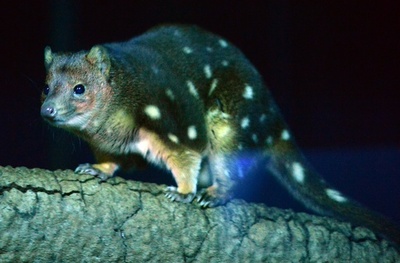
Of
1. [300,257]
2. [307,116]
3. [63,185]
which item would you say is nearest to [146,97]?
[63,185]

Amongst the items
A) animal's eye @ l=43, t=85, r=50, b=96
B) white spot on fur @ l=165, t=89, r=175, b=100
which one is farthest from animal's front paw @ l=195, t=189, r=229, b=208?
animal's eye @ l=43, t=85, r=50, b=96

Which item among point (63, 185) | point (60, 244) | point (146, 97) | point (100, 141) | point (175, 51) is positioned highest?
point (175, 51)

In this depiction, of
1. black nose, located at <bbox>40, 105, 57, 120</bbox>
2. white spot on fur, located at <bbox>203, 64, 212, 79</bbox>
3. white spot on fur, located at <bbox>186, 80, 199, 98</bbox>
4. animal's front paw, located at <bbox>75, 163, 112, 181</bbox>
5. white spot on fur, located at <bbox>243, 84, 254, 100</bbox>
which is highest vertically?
white spot on fur, located at <bbox>203, 64, 212, 79</bbox>

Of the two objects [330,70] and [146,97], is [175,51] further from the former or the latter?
[330,70]

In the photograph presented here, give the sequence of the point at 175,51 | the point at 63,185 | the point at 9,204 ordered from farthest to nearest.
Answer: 1. the point at 175,51
2. the point at 63,185
3. the point at 9,204

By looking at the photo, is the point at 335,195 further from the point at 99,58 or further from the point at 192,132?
the point at 99,58

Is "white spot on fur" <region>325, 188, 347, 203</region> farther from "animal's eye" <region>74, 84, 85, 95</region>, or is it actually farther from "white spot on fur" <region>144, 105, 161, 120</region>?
"animal's eye" <region>74, 84, 85, 95</region>

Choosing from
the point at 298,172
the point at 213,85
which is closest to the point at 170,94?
the point at 213,85

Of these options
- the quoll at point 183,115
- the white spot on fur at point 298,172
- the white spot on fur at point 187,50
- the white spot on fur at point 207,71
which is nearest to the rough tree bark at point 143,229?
the quoll at point 183,115

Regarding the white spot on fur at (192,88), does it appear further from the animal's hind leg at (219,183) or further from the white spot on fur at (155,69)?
the animal's hind leg at (219,183)
